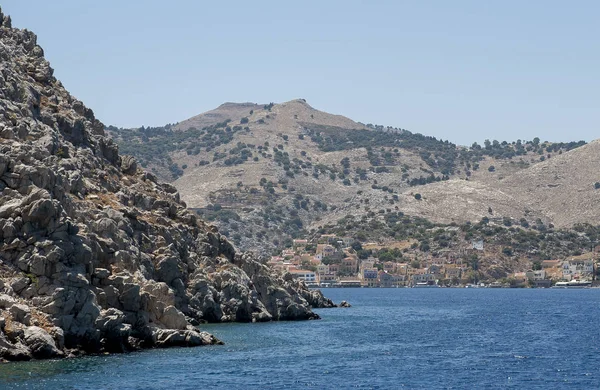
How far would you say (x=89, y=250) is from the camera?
257 ft

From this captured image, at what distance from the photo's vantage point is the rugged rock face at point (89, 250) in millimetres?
74562

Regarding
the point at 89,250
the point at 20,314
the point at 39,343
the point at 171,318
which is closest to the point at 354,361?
the point at 171,318

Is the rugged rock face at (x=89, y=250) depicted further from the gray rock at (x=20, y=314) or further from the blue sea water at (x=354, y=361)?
the blue sea water at (x=354, y=361)

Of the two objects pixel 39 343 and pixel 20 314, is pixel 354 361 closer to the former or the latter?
pixel 39 343

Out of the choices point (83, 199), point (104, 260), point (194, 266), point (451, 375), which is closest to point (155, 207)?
point (194, 266)

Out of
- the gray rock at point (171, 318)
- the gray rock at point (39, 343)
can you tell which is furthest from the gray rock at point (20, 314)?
the gray rock at point (171, 318)

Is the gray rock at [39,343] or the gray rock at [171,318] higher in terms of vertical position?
the gray rock at [171,318]

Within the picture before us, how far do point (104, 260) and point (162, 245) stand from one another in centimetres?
1710

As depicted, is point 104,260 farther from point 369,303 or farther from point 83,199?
point 369,303

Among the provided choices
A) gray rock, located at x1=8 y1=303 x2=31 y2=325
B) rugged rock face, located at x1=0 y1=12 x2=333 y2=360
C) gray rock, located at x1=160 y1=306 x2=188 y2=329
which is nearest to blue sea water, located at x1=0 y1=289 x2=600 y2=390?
rugged rock face, located at x1=0 y1=12 x2=333 y2=360

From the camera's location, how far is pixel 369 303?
18325 centimetres

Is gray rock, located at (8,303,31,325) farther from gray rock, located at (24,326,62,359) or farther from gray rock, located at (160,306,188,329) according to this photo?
gray rock, located at (160,306,188,329)

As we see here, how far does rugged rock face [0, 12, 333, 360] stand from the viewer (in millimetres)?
74562

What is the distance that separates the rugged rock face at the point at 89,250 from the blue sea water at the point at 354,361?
2551 millimetres
